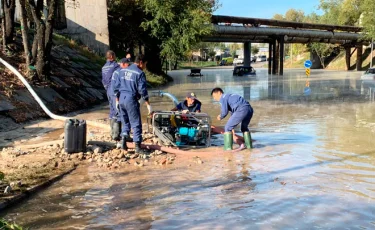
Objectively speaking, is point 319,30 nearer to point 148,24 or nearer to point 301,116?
point 148,24

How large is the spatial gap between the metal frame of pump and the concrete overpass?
29.4m

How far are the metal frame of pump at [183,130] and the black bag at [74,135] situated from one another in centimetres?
147

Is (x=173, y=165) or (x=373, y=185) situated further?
(x=173, y=165)

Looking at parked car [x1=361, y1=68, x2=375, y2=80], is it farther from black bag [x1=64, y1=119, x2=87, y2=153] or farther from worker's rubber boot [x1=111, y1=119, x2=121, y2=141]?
black bag [x1=64, y1=119, x2=87, y2=153]

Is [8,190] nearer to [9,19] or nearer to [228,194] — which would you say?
[228,194]

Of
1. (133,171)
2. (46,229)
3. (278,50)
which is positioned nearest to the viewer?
(46,229)

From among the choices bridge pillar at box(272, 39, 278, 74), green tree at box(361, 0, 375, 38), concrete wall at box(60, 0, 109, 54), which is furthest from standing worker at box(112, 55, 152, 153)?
bridge pillar at box(272, 39, 278, 74)

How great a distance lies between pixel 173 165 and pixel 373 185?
3215 mm

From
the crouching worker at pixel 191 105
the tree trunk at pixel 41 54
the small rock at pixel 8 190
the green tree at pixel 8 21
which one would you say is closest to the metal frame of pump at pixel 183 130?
the crouching worker at pixel 191 105

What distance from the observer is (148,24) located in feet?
96.8

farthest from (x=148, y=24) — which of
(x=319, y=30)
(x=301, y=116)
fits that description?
(x=319, y=30)

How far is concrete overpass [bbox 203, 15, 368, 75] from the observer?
40472mm

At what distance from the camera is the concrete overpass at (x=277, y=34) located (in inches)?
1593

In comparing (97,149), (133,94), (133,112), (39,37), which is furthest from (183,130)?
(39,37)
